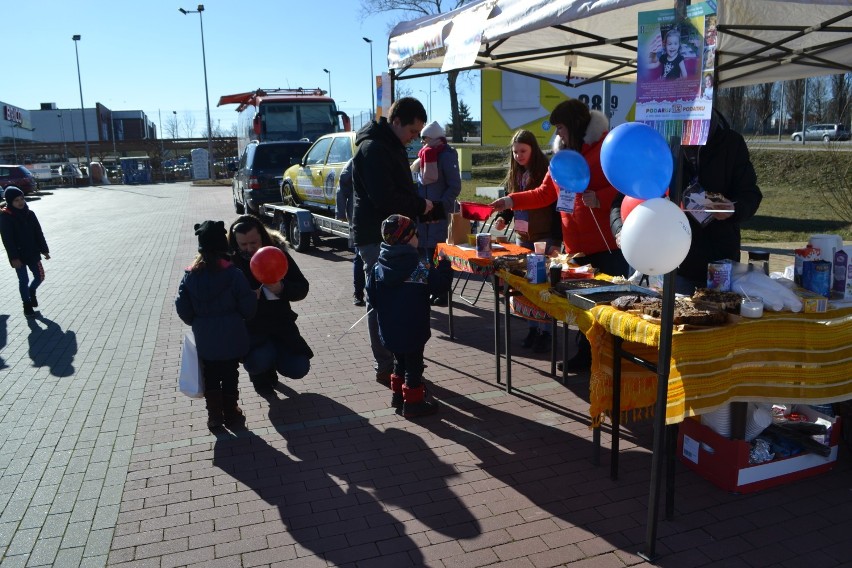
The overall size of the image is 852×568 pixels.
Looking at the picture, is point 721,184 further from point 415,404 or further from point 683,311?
point 415,404

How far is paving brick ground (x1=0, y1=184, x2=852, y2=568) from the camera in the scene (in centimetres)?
337

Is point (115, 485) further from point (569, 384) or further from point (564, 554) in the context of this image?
point (569, 384)

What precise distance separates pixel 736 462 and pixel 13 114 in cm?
8155

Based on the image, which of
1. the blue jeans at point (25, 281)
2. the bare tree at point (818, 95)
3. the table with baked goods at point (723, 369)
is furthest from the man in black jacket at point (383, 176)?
the bare tree at point (818, 95)

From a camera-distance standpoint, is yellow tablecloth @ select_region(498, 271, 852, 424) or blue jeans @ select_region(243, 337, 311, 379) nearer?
yellow tablecloth @ select_region(498, 271, 852, 424)

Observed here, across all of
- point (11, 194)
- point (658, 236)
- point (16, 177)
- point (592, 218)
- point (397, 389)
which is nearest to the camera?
point (658, 236)

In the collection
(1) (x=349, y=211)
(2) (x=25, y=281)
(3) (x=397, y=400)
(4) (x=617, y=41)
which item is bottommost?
(3) (x=397, y=400)

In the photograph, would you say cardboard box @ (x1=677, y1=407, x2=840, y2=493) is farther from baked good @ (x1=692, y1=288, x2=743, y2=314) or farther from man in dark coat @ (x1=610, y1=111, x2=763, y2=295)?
man in dark coat @ (x1=610, y1=111, x2=763, y2=295)

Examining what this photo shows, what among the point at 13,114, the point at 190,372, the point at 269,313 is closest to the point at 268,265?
the point at 269,313

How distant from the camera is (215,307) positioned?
464 centimetres

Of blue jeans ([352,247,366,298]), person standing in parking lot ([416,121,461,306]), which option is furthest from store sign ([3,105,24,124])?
person standing in parking lot ([416,121,461,306])

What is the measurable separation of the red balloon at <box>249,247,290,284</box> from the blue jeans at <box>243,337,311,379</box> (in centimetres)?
70

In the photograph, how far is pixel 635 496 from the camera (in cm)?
379

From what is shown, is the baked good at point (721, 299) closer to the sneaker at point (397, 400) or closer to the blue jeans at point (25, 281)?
the sneaker at point (397, 400)
